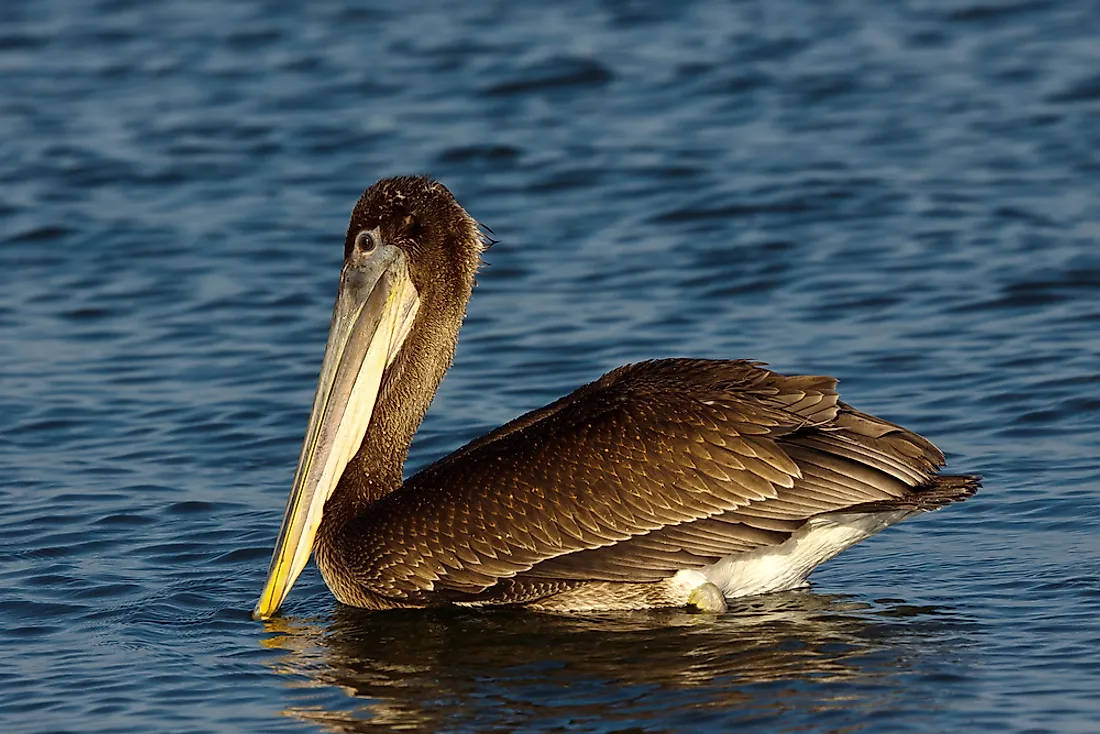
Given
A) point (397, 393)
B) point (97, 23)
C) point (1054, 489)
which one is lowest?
point (1054, 489)

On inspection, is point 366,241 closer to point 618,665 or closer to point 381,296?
point 381,296

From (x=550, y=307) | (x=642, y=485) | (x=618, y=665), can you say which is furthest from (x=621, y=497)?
(x=550, y=307)

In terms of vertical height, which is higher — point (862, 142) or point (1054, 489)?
point (862, 142)

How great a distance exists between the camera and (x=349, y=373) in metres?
7.66

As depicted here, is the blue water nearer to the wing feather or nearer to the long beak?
the wing feather

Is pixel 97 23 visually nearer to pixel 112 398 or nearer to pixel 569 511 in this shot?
pixel 112 398

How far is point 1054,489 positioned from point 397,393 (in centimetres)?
290

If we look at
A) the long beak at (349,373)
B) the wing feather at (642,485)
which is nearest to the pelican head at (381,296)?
the long beak at (349,373)

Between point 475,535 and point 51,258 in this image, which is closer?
point 475,535

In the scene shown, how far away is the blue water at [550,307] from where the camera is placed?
6.64 metres

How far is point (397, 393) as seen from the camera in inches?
308

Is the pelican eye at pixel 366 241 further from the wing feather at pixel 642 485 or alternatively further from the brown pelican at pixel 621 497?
the wing feather at pixel 642 485

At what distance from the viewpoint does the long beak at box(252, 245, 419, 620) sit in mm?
7535

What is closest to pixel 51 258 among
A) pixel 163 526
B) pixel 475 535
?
pixel 163 526
